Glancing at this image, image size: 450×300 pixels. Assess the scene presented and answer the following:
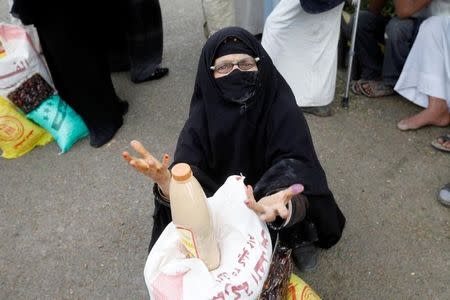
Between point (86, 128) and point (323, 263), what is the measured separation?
82.9 inches

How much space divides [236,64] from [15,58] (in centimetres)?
194

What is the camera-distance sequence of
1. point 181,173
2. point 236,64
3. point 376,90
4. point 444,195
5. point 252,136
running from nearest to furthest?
point 181,173
point 236,64
point 252,136
point 444,195
point 376,90

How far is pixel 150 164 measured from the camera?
131 cm

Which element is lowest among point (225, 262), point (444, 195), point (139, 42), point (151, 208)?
point (151, 208)

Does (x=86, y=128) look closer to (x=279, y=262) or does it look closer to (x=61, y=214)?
(x=61, y=214)

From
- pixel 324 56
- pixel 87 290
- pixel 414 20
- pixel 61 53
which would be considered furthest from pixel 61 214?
pixel 414 20

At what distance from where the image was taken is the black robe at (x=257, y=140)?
168 centimetres

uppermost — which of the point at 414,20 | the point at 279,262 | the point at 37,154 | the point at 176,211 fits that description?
the point at 176,211

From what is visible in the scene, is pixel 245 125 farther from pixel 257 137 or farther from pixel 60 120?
pixel 60 120

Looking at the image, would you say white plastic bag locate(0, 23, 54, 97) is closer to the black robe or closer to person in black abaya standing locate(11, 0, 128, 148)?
person in black abaya standing locate(11, 0, 128, 148)

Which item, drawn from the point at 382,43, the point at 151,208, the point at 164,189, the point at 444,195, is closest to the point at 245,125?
the point at 164,189

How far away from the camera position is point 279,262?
1668mm

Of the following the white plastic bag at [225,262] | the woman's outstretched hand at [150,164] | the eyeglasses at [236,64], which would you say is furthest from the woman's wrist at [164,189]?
the eyeglasses at [236,64]

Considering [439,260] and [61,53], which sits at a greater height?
[61,53]
